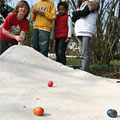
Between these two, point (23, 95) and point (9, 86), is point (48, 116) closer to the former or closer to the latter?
point (23, 95)

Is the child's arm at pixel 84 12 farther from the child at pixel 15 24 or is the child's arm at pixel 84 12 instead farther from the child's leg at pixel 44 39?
the child at pixel 15 24

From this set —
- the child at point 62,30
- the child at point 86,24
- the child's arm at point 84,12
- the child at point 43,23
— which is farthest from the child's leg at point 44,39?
the child's arm at point 84,12

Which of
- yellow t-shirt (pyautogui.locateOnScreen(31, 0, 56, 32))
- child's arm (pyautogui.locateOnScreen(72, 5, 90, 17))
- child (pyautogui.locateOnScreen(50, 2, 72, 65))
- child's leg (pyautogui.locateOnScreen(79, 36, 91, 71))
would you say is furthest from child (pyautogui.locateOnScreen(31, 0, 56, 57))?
child's leg (pyautogui.locateOnScreen(79, 36, 91, 71))

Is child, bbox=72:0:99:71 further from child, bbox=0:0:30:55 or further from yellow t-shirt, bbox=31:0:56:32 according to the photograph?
child, bbox=0:0:30:55

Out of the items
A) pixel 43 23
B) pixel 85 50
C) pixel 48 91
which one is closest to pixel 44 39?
pixel 43 23

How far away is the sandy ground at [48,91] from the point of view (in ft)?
4.80

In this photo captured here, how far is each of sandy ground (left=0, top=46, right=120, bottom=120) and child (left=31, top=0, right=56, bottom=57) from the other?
702mm

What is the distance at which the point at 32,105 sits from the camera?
62.8 inches

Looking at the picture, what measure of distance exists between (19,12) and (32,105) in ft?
7.09

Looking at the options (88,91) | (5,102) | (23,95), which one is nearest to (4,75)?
(23,95)

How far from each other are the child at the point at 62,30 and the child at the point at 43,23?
6.9 inches

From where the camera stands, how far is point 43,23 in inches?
141

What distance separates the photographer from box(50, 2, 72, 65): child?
367 cm

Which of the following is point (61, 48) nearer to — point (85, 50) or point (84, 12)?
point (85, 50)
